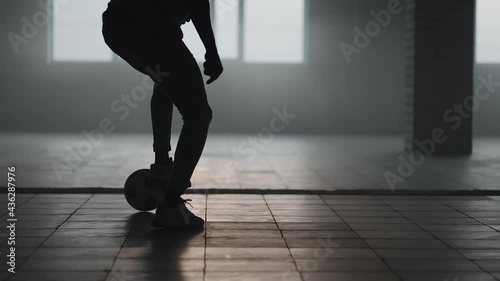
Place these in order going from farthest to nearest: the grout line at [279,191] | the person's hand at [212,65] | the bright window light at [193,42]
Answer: the bright window light at [193,42]
the grout line at [279,191]
the person's hand at [212,65]

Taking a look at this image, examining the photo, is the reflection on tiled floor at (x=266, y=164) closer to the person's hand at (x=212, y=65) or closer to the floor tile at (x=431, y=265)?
the person's hand at (x=212, y=65)

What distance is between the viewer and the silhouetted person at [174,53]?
8.82ft

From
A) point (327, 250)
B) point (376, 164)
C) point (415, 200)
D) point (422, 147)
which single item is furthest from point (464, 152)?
point (327, 250)

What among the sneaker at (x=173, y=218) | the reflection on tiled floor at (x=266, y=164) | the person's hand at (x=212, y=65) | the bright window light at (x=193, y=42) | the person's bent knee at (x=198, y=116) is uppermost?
the bright window light at (x=193, y=42)

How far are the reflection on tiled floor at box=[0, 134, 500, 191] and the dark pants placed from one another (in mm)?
1434

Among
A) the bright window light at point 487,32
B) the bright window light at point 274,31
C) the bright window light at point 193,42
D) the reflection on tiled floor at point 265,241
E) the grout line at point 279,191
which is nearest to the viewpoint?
the reflection on tiled floor at point 265,241

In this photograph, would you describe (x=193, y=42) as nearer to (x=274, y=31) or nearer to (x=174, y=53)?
(x=274, y=31)

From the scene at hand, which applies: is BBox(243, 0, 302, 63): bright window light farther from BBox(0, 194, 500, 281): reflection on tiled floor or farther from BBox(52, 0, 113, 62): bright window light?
BBox(0, 194, 500, 281): reflection on tiled floor

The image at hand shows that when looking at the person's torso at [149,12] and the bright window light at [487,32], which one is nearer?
the person's torso at [149,12]

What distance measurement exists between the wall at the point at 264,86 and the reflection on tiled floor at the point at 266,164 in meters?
1.79

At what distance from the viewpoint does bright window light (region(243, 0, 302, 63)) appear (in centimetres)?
1083

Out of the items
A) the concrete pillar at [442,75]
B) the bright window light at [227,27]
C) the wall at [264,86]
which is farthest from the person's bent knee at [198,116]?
the bright window light at [227,27]

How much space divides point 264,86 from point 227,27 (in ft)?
3.34

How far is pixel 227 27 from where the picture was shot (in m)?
10.7
